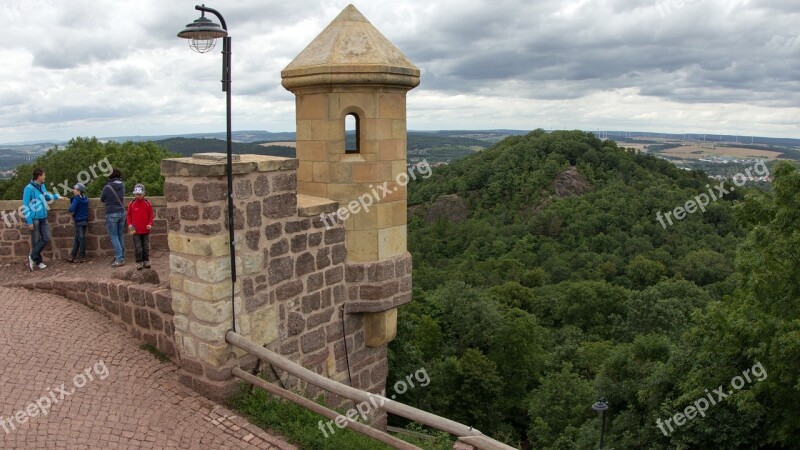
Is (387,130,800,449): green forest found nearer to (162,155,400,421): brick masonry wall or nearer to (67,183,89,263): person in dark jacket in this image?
(162,155,400,421): brick masonry wall

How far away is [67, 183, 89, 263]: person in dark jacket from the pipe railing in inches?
197

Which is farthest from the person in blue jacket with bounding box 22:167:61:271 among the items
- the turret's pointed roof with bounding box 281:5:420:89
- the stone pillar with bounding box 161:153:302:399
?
the turret's pointed roof with bounding box 281:5:420:89

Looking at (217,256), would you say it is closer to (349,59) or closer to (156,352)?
(156,352)

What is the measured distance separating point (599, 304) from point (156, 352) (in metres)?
39.0

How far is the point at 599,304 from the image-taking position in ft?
139

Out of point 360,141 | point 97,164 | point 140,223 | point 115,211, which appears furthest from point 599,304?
point 360,141

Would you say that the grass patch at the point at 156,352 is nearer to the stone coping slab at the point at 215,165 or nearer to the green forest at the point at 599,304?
the stone coping slab at the point at 215,165

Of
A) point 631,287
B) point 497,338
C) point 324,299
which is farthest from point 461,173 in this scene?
point 324,299

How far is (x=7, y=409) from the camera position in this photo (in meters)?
5.55

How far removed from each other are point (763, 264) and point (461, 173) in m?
73.7

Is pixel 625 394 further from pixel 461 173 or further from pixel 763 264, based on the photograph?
pixel 461 173

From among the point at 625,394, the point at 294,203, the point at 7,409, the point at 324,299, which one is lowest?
the point at 625,394
